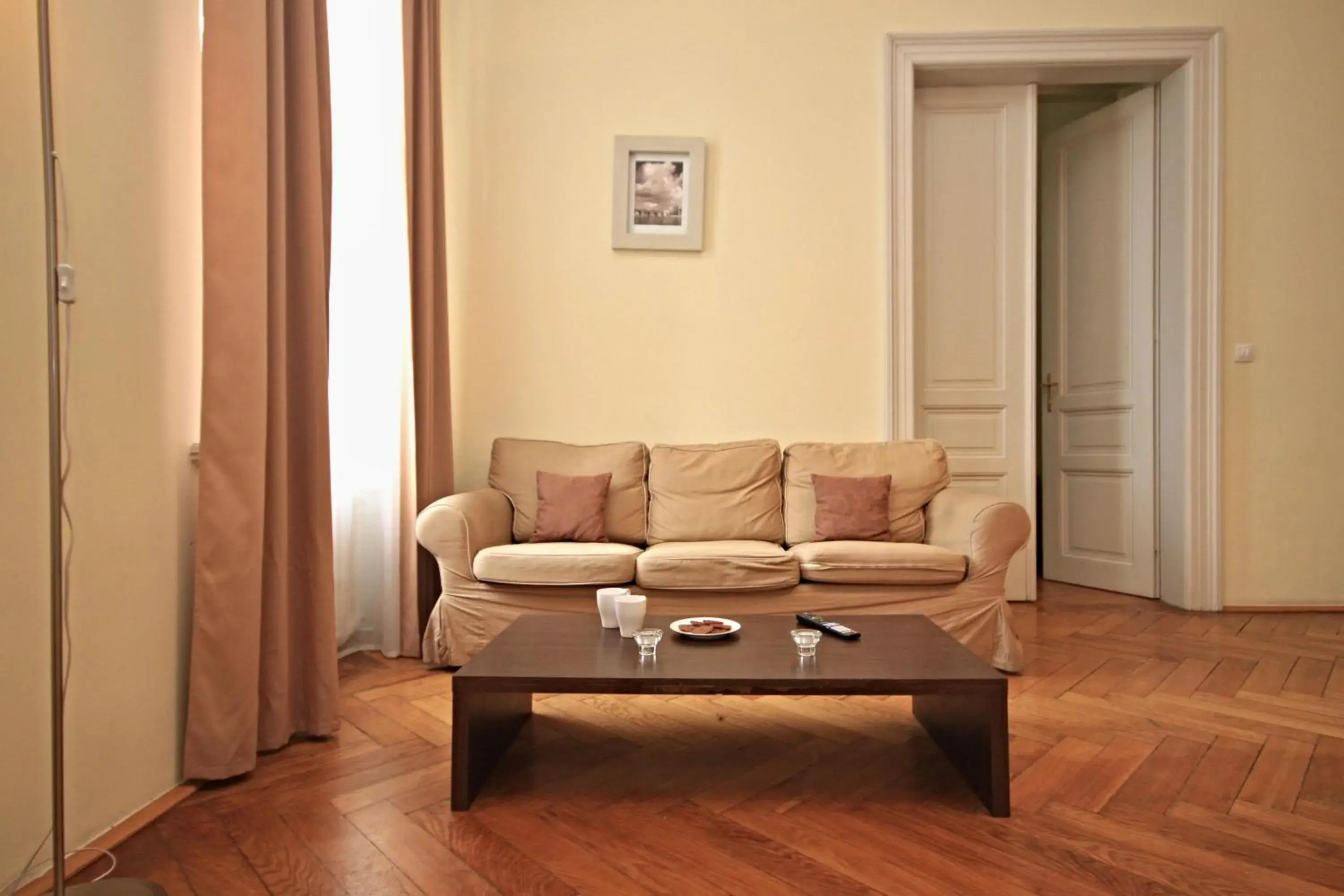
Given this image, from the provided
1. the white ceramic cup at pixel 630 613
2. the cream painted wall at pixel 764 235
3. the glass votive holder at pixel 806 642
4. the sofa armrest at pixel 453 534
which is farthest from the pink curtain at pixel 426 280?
the glass votive holder at pixel 806 642

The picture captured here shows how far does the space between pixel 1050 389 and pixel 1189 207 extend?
1.14m

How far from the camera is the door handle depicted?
4.38 meters

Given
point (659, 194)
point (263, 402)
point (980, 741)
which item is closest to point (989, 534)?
point (980, 741)

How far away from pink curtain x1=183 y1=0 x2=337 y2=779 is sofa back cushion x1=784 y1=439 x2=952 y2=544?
1.83 metres

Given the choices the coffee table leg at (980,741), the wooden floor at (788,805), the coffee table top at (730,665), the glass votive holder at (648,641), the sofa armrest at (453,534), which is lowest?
the wooden floor at (788,805)

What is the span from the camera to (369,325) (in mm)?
2924

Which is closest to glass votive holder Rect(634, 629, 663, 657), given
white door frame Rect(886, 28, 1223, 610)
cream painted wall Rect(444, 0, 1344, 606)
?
cream painted wall Rect(444, 0, 1344, 606)

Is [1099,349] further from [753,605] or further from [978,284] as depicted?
[753,605]

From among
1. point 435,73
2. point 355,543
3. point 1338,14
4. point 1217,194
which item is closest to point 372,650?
point 355,543

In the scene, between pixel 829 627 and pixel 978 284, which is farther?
pixel 978 284

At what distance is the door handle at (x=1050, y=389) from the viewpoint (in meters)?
4.38

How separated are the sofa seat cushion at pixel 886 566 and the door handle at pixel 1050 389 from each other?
209cm

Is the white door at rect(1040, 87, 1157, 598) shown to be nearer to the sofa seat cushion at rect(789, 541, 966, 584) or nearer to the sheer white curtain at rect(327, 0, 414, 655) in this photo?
the sofa seat cushion at rect(789, 541, 966, 584)

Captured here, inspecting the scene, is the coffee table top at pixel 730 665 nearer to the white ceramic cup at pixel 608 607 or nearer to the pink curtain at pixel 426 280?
the white ceramic cup at pixel 608 607
